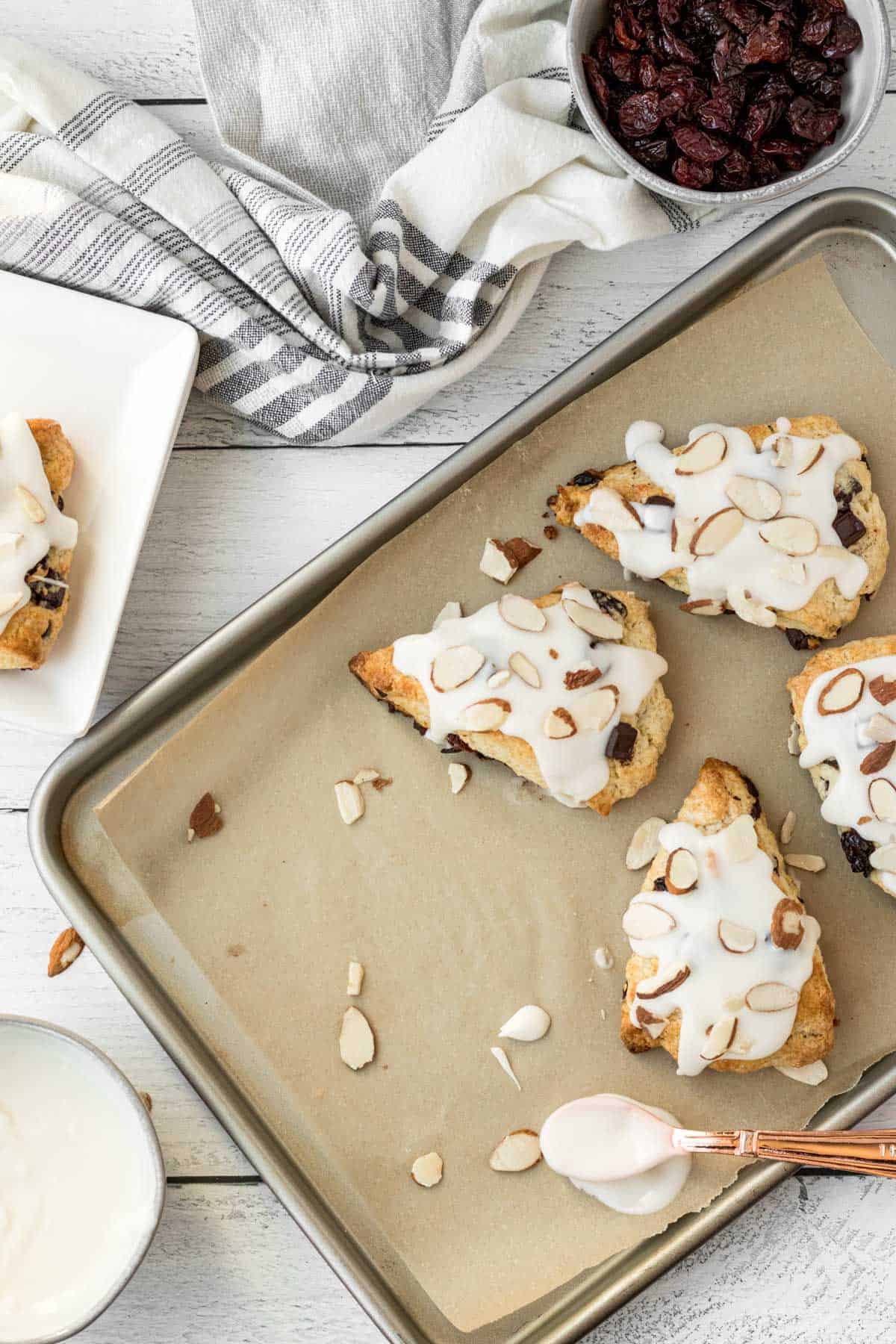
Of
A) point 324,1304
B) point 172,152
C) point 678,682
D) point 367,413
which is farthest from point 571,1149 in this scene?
point 172,152

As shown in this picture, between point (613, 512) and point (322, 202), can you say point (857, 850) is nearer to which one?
point (613, 512)

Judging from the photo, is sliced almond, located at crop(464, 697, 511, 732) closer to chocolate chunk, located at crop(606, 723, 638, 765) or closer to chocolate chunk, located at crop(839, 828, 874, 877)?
chocolate chunk, located at crop(606, 723, 638, 765)

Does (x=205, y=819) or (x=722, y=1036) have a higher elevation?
(x=205, y=819)

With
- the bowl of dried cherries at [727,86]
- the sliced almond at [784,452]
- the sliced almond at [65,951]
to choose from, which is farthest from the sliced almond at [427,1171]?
the bowl of dried cherries at [727,86]

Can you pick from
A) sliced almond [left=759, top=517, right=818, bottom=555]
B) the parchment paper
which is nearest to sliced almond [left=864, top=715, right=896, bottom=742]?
the parchment paper

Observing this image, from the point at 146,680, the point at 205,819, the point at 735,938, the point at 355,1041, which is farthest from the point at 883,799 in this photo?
the point at 146,680

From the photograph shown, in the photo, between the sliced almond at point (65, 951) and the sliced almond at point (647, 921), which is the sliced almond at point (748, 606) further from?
the sliced almond at point (65, 951)
